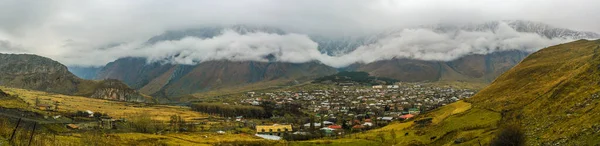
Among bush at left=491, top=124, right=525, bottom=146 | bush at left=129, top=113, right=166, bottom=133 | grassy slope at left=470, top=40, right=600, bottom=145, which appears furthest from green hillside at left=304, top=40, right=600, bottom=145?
bush at left=129, top=113, right=166, bottom=133

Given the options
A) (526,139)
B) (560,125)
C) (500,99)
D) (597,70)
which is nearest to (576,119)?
(560,125)

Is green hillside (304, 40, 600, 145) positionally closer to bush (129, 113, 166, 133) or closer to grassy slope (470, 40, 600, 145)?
grassy slope (470, 40, 600, 145)

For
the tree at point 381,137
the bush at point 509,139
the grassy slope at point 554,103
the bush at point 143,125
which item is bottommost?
the tree at point 381,137

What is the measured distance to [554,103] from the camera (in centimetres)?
9338

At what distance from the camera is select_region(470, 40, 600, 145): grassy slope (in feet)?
226

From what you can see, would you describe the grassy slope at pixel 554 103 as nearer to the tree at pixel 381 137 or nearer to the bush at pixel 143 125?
the tree at pixel 381 137

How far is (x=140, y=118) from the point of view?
185 m

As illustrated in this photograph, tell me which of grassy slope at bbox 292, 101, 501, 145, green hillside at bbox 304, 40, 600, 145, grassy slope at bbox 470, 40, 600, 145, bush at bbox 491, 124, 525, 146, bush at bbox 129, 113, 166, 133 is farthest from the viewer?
bush at bbox 129, 113, 166, 133

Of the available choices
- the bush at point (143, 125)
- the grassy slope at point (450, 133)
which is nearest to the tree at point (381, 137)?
the grassy slope at point (450, 133)

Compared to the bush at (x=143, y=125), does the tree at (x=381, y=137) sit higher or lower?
lower

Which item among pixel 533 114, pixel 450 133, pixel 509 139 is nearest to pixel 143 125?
pixel 450 133

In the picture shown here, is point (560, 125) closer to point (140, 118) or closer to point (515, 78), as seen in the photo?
point (515, 78)

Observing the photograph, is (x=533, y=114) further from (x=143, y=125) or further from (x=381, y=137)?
(x=143, y=125)

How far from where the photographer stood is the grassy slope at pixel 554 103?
68844mm
